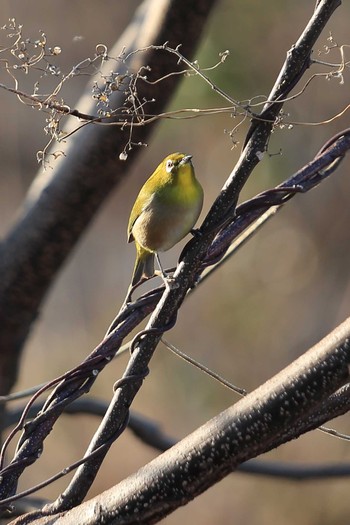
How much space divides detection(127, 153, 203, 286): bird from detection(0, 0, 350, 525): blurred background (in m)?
3.05

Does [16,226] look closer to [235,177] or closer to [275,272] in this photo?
[235,177]

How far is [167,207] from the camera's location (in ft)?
4.50

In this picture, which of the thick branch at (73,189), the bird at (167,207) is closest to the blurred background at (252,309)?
the thick branch at (73,189)

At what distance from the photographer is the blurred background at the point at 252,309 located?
474 cm

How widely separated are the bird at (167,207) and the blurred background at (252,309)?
305 cm

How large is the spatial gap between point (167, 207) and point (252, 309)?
390cm

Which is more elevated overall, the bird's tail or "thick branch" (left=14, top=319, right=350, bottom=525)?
the bird's tail

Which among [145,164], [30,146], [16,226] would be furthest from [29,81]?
[16,226]

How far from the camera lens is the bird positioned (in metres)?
1.32

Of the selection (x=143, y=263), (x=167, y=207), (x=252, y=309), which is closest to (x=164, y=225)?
(x=167, y=207)

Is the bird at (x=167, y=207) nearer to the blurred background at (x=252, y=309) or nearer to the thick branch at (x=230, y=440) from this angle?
the thick branch at (x=230, y=440)

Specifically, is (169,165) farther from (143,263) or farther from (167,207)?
(143,263)

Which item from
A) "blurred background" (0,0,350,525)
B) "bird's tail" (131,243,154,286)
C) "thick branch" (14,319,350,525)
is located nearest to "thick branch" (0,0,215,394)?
"bird's tail" (131,243,154,286)

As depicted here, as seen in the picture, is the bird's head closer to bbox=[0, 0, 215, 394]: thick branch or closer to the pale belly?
the pale belly
